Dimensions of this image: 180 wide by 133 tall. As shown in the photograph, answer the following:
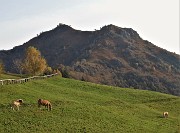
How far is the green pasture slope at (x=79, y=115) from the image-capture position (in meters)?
42.8

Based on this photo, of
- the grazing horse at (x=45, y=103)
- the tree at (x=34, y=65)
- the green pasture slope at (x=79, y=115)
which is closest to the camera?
the green pasture slope at (x=79, y=115)

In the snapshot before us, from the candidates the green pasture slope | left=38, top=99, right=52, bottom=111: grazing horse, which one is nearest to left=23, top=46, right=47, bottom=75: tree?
the green pasture slope

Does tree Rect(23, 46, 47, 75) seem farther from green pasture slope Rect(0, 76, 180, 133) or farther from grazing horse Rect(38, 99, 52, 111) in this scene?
grazing horse Rect(38, 99, 52, 111)

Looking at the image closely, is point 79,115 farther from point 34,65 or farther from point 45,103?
point 34,65

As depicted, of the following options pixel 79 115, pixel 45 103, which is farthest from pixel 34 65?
pixel 79 115

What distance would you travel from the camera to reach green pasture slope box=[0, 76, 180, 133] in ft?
140

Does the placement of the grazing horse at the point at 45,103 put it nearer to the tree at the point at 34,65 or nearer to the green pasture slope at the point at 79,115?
the green pasture slope at the point at 79,115

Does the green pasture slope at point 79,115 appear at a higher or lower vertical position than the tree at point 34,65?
lower

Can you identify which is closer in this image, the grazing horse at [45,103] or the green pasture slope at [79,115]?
the green pasture slope at [79,115]

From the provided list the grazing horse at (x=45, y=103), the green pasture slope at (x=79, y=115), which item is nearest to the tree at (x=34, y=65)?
the green pasture slope at (x=79, y=115)

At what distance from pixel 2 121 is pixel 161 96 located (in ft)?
162

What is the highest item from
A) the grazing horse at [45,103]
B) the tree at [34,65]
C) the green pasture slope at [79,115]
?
the tree at [34,65]

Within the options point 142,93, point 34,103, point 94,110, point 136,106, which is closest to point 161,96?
point 142,93

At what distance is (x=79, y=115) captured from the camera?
49.2 metres
